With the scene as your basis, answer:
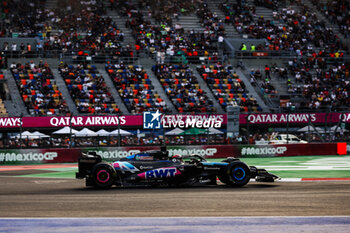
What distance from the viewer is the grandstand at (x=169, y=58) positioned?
130 feet

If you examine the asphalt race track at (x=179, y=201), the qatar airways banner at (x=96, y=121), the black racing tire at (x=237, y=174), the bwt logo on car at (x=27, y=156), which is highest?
the qatar airways banner at (x=96, y=121)

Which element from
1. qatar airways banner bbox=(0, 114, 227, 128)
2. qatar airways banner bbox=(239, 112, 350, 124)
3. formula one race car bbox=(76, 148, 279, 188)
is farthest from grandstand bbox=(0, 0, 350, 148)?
formula one race car bbox=(76, 148, 279, 188)

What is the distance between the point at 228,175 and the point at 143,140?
15.7 meters

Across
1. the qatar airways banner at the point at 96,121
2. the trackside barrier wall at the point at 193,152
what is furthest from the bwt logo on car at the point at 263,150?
the qatar airways banner at the point at 96,121

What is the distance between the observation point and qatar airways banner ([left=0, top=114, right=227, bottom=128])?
34688 mm

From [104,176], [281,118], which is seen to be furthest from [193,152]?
[104,176]

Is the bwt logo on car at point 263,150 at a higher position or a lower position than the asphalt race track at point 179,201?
lower

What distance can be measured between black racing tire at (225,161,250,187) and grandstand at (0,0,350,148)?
21876 mm

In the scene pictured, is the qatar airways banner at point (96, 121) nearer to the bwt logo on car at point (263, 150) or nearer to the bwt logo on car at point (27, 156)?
the bwt logo on car at point (263, 150)

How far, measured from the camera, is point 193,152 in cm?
3122

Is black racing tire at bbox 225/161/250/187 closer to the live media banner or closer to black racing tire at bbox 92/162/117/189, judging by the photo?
black racing tire at bbox 92/162/117/189

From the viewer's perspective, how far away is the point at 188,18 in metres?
50.2

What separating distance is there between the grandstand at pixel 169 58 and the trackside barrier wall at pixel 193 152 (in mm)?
6417

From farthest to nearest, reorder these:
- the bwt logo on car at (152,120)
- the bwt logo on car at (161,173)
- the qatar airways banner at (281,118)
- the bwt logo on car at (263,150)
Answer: the qatar airways banner at (281,118)
the bwt logo on car at (263,150)
the bwt logo on car at (152,120)
the bwt logo on car at (161,173)
